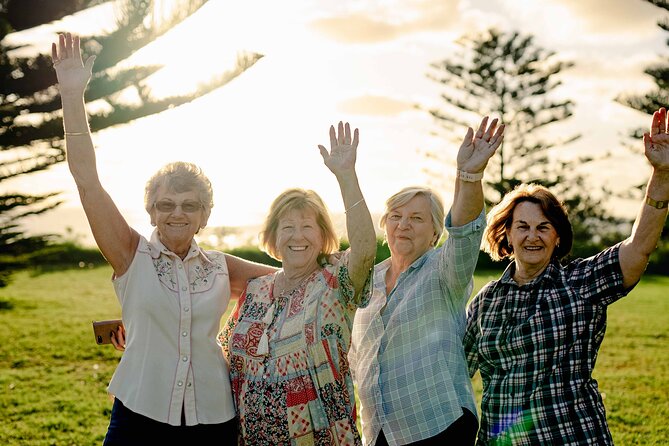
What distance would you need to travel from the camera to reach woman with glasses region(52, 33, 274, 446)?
2.67 metres

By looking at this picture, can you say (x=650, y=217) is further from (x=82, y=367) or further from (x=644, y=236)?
(x=82, y=367)

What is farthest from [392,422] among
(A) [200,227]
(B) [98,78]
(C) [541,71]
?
(C) [541,71]

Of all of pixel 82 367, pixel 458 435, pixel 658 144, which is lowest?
pixel 82 367

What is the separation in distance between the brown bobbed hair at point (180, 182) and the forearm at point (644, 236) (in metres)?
1.54

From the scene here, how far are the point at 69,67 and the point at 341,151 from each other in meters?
1.01

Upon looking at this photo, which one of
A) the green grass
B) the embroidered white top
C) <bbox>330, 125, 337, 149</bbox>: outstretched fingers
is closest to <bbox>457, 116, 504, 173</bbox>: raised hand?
<bbox>330, 125, 337, 149</bbox>: outstretched fingers

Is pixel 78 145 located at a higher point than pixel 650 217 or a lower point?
higher

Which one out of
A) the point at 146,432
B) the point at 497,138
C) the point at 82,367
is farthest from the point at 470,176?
the point at 82,367

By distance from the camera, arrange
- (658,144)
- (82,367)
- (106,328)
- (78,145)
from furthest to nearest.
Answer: (82,367), (106,328), (658,144), (78,145)

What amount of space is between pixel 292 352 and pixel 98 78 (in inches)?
286

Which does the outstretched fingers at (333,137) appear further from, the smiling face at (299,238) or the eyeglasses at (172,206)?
the eyeglasses at (172,206)

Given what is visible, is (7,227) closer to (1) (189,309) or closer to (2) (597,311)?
(1) (189,309)

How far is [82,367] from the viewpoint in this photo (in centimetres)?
846

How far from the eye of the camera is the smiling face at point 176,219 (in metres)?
2.84
